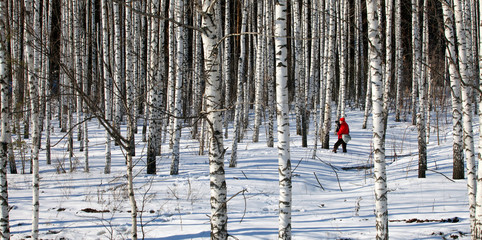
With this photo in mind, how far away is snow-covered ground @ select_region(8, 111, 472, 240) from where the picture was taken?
5.61 m

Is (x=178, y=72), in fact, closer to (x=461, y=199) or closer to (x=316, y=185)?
(x=316, y=185)

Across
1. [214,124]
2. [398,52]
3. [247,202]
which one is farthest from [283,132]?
[398,52]

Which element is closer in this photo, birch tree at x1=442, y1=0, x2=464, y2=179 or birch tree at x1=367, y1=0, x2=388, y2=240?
birch tree at x1=367, y1=0, x2=388, y2=240

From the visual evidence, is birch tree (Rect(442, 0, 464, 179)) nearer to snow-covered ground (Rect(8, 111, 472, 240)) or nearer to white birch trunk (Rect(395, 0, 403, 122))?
snow-covered ground (Rect(8, 111, 472, 240))

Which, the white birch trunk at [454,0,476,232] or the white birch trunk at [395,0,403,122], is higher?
the white birch trunk at [395,0,403,122]

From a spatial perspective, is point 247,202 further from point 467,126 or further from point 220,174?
point 467,126

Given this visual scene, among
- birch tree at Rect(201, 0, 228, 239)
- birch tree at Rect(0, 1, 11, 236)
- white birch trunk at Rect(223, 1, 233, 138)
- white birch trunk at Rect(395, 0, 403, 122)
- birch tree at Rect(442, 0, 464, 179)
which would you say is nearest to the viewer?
birch tree at Rect(201, 0, 228, 239)

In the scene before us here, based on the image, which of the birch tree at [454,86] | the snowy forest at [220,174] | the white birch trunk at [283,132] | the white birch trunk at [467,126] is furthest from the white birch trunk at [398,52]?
the white birch trunk at [283,132]

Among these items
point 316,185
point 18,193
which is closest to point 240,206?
point 316,185

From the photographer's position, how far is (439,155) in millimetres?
11289

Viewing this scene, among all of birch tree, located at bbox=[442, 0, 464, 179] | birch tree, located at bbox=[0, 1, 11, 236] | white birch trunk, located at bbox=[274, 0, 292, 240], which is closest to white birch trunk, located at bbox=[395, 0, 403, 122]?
birch tree, located at bbox=[442, 0, 464, 179]

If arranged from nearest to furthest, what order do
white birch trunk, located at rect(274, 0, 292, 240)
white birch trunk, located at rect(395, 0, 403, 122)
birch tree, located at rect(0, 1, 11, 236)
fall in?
birch tree, located at rect(0, 1, 11, 236), white birch trunk, located at rect(274, 0, 292, 240), white birch trunk, located at rect(395, 0, 403, 122)

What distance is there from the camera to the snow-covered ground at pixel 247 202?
18.4ft

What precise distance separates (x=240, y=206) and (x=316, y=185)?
9.26 feet
